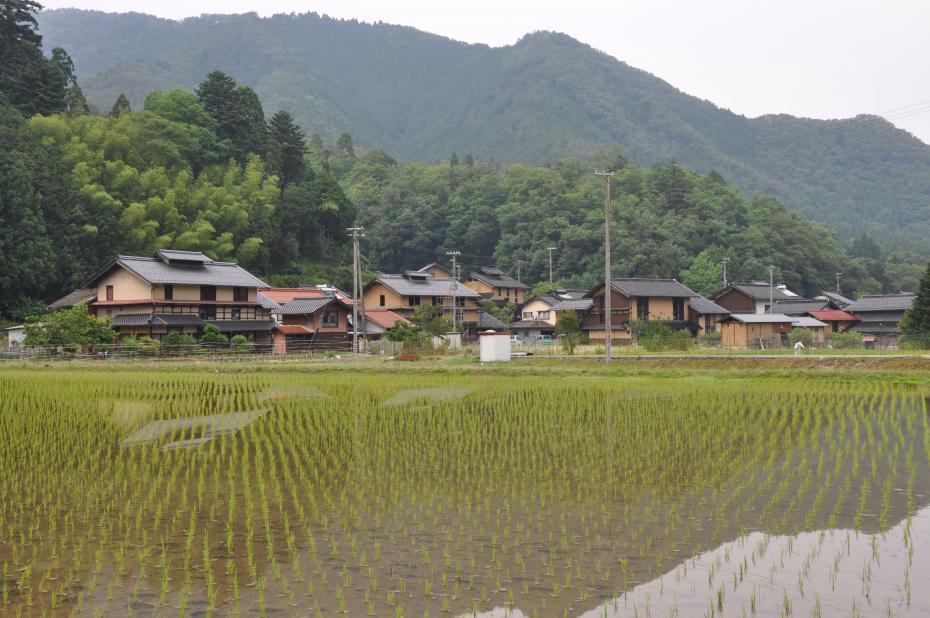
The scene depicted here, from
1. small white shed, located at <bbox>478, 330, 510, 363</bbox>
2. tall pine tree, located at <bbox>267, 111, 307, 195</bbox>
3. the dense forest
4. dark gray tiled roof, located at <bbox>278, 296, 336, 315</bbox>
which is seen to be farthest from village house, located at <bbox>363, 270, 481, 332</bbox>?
small white shed, located at <bbox>478, 330, 510, 363</bbox>

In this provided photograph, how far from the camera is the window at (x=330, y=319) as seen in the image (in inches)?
2041

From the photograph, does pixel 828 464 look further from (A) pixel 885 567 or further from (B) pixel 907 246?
(B) pixel 907 246

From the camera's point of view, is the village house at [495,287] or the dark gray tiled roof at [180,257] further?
the village house at [495,287]

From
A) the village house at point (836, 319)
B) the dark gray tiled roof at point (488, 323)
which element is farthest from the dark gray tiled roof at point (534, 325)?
the village house at point (836, 319)

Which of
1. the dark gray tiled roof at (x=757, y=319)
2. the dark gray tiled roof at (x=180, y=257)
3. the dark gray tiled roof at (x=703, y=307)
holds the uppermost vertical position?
the dark gray tiled roof at (x=180, y=257)

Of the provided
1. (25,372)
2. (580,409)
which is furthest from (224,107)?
(580,409)

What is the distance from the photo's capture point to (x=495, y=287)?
8000 centimetres

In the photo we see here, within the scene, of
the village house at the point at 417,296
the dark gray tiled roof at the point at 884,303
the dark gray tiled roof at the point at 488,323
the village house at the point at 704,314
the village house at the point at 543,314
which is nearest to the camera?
the village house at the point at 704,314

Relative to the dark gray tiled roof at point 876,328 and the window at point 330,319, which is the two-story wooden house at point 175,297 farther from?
the dark gray tiled roof at point 876,328

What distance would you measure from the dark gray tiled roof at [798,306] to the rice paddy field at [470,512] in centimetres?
5086

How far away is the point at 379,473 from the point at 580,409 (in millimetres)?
8072

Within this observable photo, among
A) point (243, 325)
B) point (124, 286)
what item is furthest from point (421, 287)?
point (124, 286)

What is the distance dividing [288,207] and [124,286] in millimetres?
28019

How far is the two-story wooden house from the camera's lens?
4566 cm
